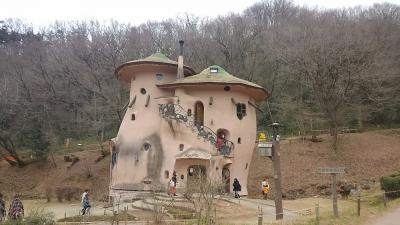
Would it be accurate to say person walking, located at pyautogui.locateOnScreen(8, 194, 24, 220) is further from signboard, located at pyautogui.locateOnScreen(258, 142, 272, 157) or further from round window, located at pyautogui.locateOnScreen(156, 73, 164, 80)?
round window, located at pyautogui.locateOnScreen(156, 73, 164, 80)

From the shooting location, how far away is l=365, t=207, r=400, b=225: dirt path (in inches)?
606

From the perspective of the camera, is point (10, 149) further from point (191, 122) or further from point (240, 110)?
point (240, 110)

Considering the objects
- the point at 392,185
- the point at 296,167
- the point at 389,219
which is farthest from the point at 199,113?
the point at 389,219

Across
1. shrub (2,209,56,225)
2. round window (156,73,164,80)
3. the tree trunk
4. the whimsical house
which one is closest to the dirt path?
the whimsical house

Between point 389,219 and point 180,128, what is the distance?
42.7 ft

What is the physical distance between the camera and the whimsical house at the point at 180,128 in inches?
1014

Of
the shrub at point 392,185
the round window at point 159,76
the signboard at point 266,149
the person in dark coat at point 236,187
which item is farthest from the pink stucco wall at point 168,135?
the shrub at point 392,185

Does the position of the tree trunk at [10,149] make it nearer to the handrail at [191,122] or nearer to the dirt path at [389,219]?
the handrail at [191,122]

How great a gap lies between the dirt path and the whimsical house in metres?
9.88

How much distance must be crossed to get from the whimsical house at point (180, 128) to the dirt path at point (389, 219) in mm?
9880

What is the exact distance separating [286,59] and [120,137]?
20.4 m

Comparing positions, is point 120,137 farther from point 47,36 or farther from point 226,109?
point 47,36

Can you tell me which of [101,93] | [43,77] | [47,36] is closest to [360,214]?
[101,93]

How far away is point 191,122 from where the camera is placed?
1022 inches
